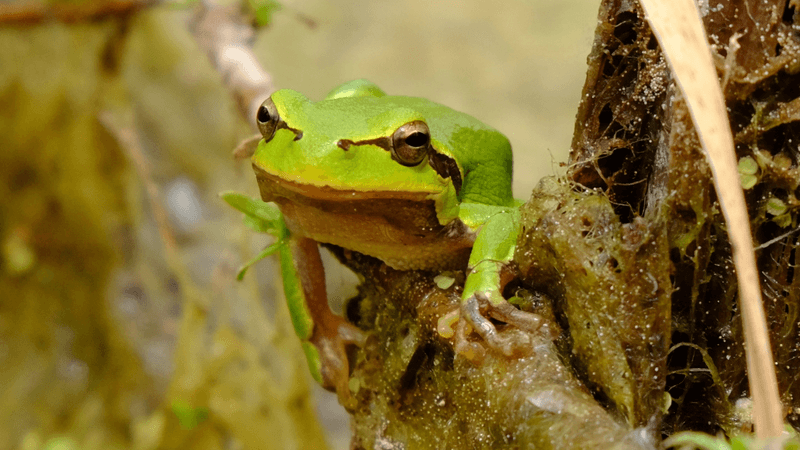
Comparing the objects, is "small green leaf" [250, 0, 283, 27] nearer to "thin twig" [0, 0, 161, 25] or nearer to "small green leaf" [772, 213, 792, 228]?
"thin twig" [0, 0, 161, 25]

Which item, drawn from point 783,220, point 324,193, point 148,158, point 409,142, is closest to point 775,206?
point 783,220

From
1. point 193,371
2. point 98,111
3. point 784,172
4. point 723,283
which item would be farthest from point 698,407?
point 98,111

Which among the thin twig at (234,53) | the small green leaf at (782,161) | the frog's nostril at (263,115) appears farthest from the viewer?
the thin twig at (234,53)

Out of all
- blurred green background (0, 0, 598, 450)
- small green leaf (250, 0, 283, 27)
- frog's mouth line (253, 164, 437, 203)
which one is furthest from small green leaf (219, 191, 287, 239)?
blurred green background (0, 0, 598, 450)

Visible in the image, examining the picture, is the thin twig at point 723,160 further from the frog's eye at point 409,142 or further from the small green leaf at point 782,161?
the frog's eye at point 409,142

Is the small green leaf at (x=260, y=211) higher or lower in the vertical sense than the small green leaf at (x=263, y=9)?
lower

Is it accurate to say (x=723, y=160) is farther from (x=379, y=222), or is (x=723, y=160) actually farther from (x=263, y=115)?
(x=263, y=115)

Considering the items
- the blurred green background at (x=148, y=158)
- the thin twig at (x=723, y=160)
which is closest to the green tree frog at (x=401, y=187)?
the thin twig at (x=723, y=160)
